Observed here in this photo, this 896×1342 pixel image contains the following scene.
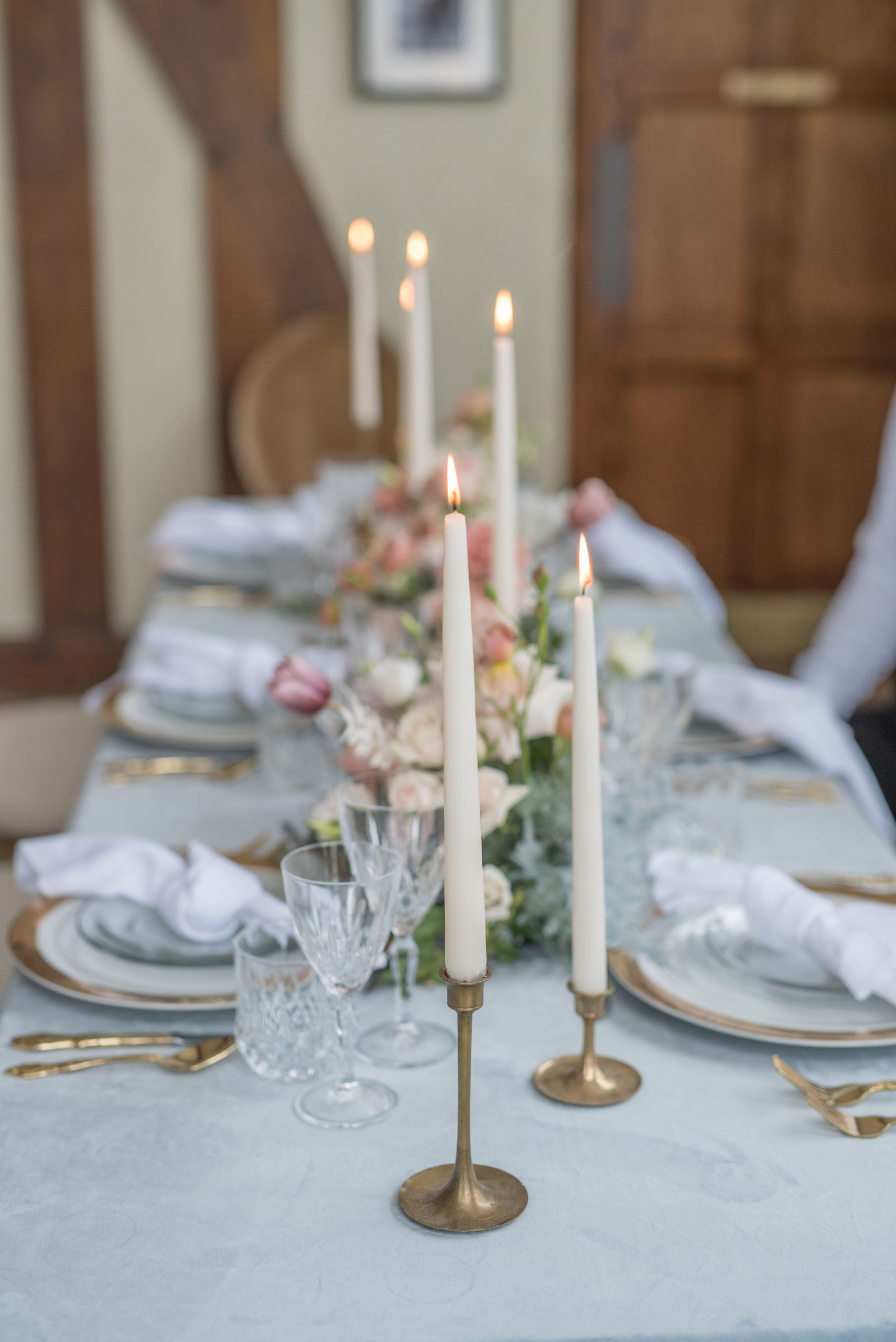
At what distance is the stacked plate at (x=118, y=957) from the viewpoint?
0.98m

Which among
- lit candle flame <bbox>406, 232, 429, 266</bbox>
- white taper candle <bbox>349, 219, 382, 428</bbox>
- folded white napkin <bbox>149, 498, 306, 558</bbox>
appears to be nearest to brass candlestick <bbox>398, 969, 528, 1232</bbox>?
lit candle flame <bbox>406, 232, 429, 266</bbox>

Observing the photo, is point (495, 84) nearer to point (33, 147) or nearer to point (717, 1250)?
point (33, 147)

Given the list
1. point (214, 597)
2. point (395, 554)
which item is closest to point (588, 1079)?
point (395, 554)

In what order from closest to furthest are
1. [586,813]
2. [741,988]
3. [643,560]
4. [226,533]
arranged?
[586,813] → [741,988] → [643,560] → [226,533]

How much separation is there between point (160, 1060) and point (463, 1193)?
0.81ft

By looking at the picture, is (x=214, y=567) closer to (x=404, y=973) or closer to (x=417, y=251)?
(x=417, y=251)

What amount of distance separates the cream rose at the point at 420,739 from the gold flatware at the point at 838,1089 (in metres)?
0.30

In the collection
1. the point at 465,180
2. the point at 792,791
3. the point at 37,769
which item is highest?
the point at 465,180

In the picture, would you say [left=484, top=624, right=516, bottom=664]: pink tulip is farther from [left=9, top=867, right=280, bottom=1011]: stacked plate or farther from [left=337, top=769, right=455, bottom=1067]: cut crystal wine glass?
[left=9, top=867, right=280, bottom=1011]: stacked plate

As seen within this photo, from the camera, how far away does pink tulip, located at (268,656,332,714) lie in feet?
3.98

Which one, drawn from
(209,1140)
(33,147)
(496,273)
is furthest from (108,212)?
(209,1140)

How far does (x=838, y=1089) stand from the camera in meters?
0.89

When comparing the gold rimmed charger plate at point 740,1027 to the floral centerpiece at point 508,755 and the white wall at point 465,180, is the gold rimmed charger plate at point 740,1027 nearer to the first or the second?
the floral centerpiece at point 508,755

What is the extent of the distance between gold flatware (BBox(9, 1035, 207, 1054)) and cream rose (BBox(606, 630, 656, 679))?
538 mm
